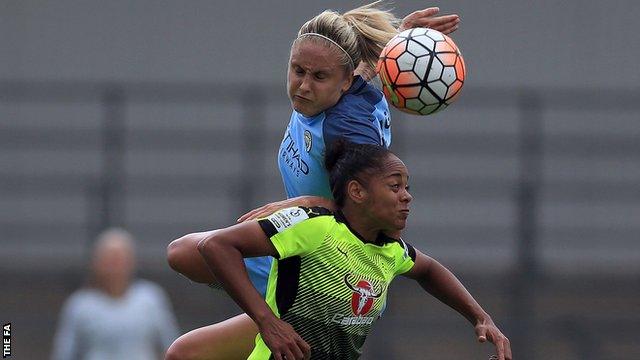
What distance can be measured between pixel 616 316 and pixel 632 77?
2689 millimetres

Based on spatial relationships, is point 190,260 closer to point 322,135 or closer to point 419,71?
point 322,135

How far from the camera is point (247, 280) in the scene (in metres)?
4.84

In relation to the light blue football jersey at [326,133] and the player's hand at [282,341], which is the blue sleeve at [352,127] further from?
the player's hand at [282,341]

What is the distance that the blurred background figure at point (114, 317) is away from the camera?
1012 cm

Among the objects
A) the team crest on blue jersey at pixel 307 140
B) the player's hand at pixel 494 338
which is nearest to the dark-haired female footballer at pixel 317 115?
the team crest on blue jersey at pixel 307 140

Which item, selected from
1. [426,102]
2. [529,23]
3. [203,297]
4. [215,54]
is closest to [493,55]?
[529,23]

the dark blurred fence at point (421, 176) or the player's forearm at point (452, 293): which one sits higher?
the player's forearm at point (452, 293)

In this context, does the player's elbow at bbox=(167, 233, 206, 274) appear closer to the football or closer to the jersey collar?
the jersey collar

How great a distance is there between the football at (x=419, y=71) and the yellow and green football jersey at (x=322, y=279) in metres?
0.69

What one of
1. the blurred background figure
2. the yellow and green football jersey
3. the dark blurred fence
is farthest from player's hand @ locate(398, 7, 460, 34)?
the dark blurred fence

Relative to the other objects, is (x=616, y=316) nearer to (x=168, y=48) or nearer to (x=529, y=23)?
(x=529, y=23)

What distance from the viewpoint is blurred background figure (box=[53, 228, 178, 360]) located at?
10125 mm

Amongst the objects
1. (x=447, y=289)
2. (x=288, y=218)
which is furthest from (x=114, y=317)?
(x=288, y=218)

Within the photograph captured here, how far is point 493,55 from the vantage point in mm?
14352
